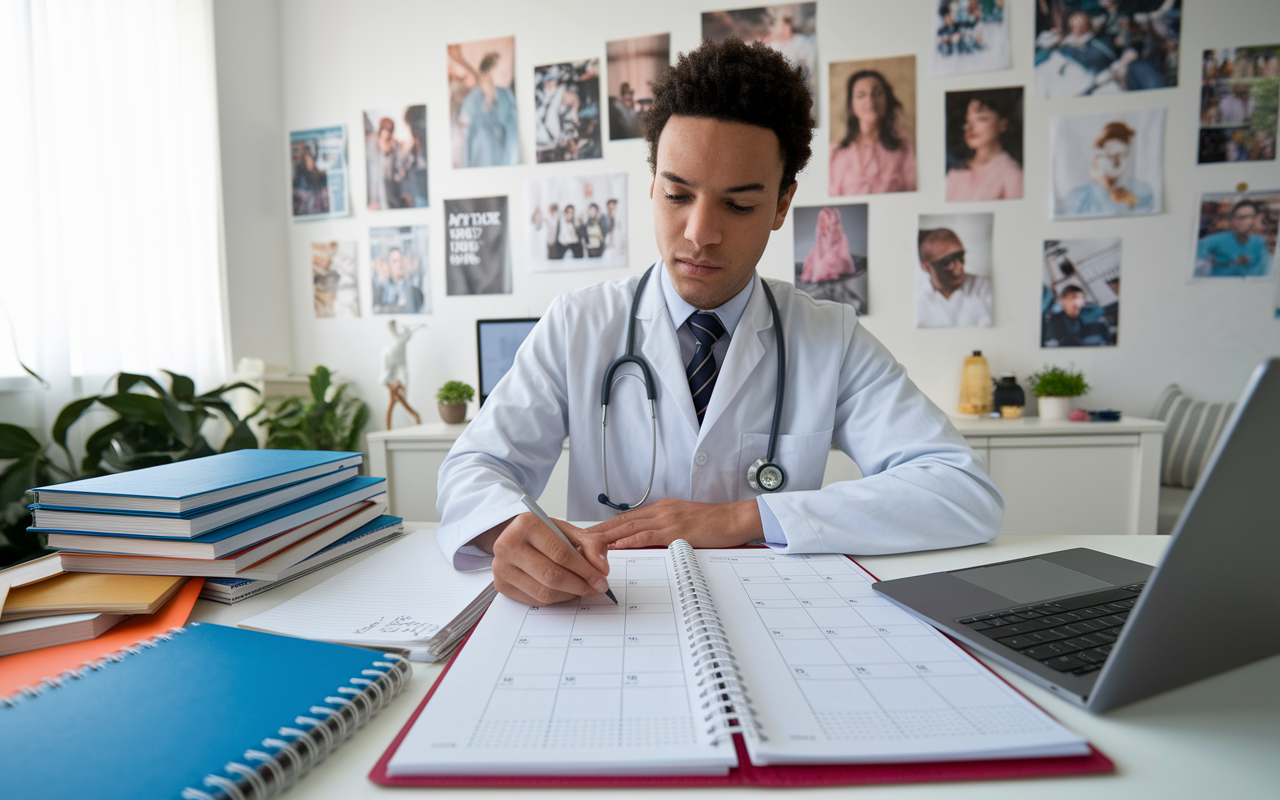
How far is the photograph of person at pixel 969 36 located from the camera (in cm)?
246

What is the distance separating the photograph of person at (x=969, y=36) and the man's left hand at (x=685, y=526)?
8.08 ft

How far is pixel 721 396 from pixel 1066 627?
0.66 m

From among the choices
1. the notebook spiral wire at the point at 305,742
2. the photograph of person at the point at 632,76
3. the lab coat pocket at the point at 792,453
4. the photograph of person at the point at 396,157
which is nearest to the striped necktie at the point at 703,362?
the lab coat pocket at the point at 792,453

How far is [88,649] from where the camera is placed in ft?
1.77

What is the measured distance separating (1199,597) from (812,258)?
7.73ft

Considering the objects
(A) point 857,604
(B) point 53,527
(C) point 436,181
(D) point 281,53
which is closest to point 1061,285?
(A) point 857,604

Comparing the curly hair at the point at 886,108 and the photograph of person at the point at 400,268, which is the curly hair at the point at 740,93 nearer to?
the curly hair at the point at 886,108

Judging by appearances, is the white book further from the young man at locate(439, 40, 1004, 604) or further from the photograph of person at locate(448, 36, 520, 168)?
the photograph of person at locate(448, 36, 520, 168)

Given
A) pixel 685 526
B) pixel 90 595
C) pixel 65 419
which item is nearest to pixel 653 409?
pixel 685 526

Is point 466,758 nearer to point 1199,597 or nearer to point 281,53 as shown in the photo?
point 1199,597

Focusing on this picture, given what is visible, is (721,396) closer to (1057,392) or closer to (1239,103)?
(1057,392)

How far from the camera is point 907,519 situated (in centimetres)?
83

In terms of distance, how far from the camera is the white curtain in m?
1.75

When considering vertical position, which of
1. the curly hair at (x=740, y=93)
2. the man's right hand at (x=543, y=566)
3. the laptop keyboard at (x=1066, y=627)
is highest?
the curly hair at (x=740, y=93)
